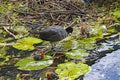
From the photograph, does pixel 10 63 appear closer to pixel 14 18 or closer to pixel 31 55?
pixel 31 55

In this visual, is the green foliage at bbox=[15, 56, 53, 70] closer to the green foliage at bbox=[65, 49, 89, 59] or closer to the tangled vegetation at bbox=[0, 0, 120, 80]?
the tangled vegetation at bbox=[0, 0, 120, 80]

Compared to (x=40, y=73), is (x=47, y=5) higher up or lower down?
higher up

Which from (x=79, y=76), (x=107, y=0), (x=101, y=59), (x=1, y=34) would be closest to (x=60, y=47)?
(x=101, y=59)

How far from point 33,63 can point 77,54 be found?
0.50 m

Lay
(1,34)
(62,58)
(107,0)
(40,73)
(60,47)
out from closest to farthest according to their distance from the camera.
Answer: (40,73), (62,58), (60,47), (1,34), (107,0)

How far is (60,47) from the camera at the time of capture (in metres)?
3.60

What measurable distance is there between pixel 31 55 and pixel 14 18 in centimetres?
151

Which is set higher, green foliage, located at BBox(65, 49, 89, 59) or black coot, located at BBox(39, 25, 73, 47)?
black coot, located at BBox(39, 25, 73, 47)

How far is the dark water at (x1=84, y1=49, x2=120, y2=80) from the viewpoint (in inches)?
110

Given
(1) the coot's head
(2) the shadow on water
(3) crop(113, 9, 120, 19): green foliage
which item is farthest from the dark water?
(3) crop(113, 9, 120, 19): green foliage

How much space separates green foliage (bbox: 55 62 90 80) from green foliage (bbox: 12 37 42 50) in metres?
0.74

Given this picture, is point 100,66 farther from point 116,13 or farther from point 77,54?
point 116,13

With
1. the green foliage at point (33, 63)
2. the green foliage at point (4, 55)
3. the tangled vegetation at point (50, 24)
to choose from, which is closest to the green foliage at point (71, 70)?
the tangled vegetation at point (50, 24)

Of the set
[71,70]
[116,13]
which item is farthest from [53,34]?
Result: [116,13]
